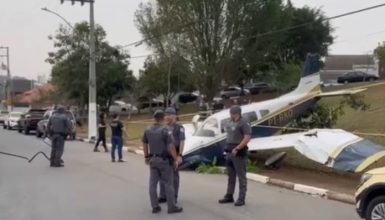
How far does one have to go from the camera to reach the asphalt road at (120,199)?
34.3 ft

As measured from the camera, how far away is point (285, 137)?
17250mm

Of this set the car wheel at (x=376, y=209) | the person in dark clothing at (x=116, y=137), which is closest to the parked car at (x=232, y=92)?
the person in dark clothing at (x=116, y=137)

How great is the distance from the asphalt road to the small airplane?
1.10 metres

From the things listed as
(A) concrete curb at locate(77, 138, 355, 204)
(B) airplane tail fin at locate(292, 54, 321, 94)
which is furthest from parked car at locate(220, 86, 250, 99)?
(A) concrete curb at locate(77, 138, 355, 204)

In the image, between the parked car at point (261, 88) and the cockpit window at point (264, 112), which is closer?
the cockpit window at point (264, 112)

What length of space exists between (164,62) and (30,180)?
131 ft

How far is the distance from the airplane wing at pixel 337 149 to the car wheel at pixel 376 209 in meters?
5.13

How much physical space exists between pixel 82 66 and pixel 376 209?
45.6 m

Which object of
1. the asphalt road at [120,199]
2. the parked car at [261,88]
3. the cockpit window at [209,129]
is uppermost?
the parked car at [261,88]

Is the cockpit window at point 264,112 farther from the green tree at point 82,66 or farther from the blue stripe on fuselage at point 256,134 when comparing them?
the green tree at point 82,66

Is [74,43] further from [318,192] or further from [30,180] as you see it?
[318,192]

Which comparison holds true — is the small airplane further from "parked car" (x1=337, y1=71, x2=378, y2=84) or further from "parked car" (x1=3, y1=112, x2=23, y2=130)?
"parked car" (x1=337, y1=71, x2=378, y2=84)

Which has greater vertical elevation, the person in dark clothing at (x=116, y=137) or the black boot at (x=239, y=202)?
the person in dark clothing at (x=116, y=137)

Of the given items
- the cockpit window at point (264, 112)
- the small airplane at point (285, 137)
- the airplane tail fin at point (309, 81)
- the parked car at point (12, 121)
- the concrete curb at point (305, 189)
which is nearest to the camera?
the concrete curb at point (305, 189)
